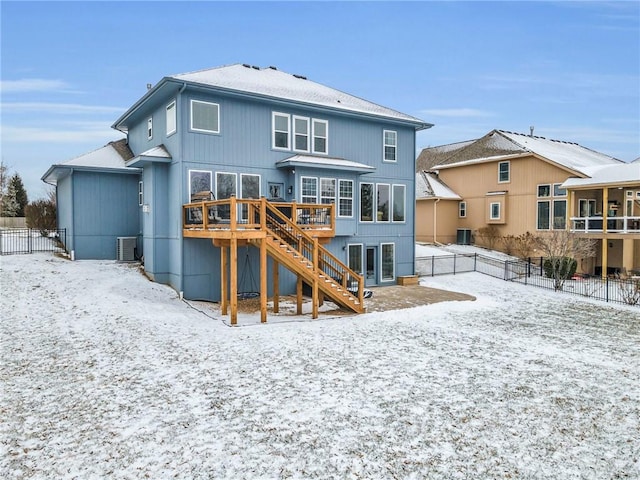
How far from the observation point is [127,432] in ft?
19.2

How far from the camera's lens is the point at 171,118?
601 inches

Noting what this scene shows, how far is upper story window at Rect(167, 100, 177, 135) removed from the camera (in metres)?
15.0

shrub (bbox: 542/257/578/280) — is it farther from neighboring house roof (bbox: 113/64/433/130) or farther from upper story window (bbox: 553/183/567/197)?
neighboring house roof (bbox: 113/64/433/130)

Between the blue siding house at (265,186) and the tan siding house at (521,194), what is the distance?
36.0 feet

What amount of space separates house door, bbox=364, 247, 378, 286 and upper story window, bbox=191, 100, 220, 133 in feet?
27.6

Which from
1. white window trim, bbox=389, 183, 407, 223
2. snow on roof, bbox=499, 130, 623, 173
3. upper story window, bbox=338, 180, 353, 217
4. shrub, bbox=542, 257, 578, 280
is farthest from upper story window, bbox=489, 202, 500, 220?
upper story window, bbox=338, 180, 353, 217

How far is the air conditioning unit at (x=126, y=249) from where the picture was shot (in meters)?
18.6

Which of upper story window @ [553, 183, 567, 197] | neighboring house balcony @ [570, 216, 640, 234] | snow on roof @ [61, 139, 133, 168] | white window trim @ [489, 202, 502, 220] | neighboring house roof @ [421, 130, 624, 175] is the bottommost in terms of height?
neighboring house balcony @ [570, 216, 640, 234]

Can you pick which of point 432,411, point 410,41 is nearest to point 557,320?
point 432,411

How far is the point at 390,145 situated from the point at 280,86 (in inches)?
225

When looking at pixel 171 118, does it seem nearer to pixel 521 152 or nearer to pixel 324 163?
pixel 324 163

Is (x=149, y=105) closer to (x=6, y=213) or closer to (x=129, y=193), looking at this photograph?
(x=129, y=193)

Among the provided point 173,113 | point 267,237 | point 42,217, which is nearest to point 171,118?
point 173,113

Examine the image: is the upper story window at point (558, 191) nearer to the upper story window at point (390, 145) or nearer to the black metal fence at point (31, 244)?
the upper story window at point (390, 145)
